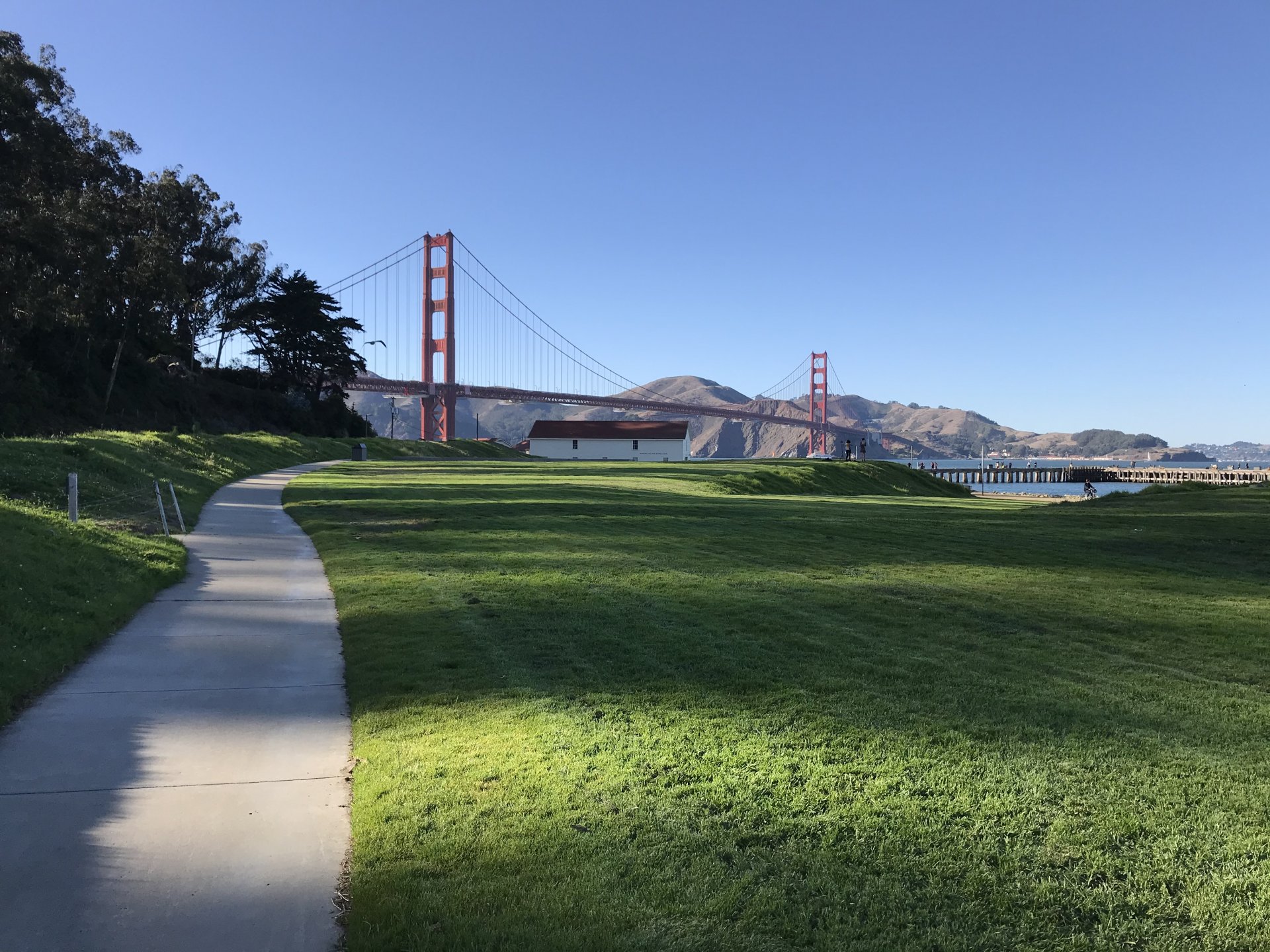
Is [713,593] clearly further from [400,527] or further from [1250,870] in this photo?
[400,527]

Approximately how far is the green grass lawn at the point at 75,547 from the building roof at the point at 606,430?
57.7 meters

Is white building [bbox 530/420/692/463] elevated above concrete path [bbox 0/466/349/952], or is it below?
above

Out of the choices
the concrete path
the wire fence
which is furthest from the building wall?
the concrete path

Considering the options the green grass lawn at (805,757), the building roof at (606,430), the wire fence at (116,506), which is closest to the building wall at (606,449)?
the building roof at (606,430)

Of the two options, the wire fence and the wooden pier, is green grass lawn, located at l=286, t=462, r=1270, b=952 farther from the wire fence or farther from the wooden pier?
the wooden pier

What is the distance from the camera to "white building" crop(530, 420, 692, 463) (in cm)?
8281

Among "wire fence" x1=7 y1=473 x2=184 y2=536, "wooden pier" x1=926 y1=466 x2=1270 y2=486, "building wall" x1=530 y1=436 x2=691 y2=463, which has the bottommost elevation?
"wooden pier" x1=926 y1=466 x2=1270 y2=486

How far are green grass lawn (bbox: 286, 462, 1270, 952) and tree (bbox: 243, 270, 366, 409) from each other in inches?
2328

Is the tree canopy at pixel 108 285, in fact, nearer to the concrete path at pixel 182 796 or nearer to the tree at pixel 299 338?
the tree at pixel 299 338

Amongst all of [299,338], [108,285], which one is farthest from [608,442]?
[108,285]

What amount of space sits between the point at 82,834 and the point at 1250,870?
5238 mm

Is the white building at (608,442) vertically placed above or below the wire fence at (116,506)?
above

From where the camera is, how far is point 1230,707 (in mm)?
5980

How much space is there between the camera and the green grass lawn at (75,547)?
7.34 meters
